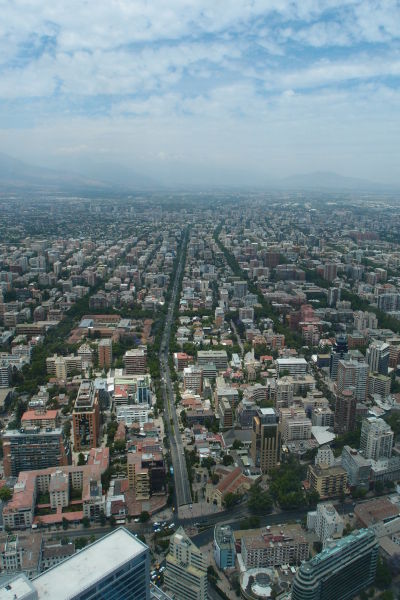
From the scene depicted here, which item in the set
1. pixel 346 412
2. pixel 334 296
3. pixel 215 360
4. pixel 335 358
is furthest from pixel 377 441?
pixel 334 296

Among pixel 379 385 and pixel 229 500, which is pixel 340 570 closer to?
pixel 229 500

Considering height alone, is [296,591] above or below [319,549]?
above

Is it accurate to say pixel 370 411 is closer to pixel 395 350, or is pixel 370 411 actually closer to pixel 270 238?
pixel 395 350

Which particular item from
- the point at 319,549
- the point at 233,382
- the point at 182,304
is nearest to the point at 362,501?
the point at 319,549

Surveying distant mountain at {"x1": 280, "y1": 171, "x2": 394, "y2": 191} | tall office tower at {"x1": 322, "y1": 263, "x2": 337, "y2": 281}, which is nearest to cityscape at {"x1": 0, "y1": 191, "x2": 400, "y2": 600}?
tall office tower at {"x1": 322, "y1": 263, "x2": 337, "y2": 281}

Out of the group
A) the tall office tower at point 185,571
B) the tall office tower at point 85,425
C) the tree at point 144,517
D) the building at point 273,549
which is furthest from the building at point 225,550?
the tall office tower at point 85,425

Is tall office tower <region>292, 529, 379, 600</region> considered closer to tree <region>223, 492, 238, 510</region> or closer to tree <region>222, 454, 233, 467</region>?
tree <region>223, 492, 238, 510</region>
